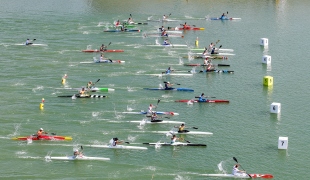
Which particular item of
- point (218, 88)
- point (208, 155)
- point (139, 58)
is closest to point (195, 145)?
point (208, 155)

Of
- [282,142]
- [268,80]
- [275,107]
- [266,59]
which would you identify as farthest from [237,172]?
[266,59]

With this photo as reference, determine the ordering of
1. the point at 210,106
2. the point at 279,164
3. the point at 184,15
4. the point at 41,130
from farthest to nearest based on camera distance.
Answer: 1. the point at 184,15
2. the point at 210,106
3. the point at 41,130
4. the point at 279,164

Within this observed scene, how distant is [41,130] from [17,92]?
1151cm

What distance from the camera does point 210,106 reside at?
5128cm

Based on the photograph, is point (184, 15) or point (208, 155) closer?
point (208, 155)

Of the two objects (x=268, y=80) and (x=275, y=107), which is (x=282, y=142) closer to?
(x=275, y=107)

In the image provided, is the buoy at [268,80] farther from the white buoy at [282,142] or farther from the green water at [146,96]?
the white buoy at [282,142]

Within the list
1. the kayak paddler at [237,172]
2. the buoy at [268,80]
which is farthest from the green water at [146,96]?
the kayak paddler at [237,172]

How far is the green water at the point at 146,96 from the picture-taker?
133 feet

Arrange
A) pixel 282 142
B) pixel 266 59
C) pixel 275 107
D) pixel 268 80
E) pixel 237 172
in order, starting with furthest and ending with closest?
pixel 266 59
pixel 268 80
pixel 275 107
pixel 282 142
pixel 237 172

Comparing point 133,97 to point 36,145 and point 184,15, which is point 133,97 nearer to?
point 36,145

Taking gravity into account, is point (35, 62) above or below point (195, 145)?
above

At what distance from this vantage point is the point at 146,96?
53500 millimetres

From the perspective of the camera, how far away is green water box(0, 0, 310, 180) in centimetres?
4041
